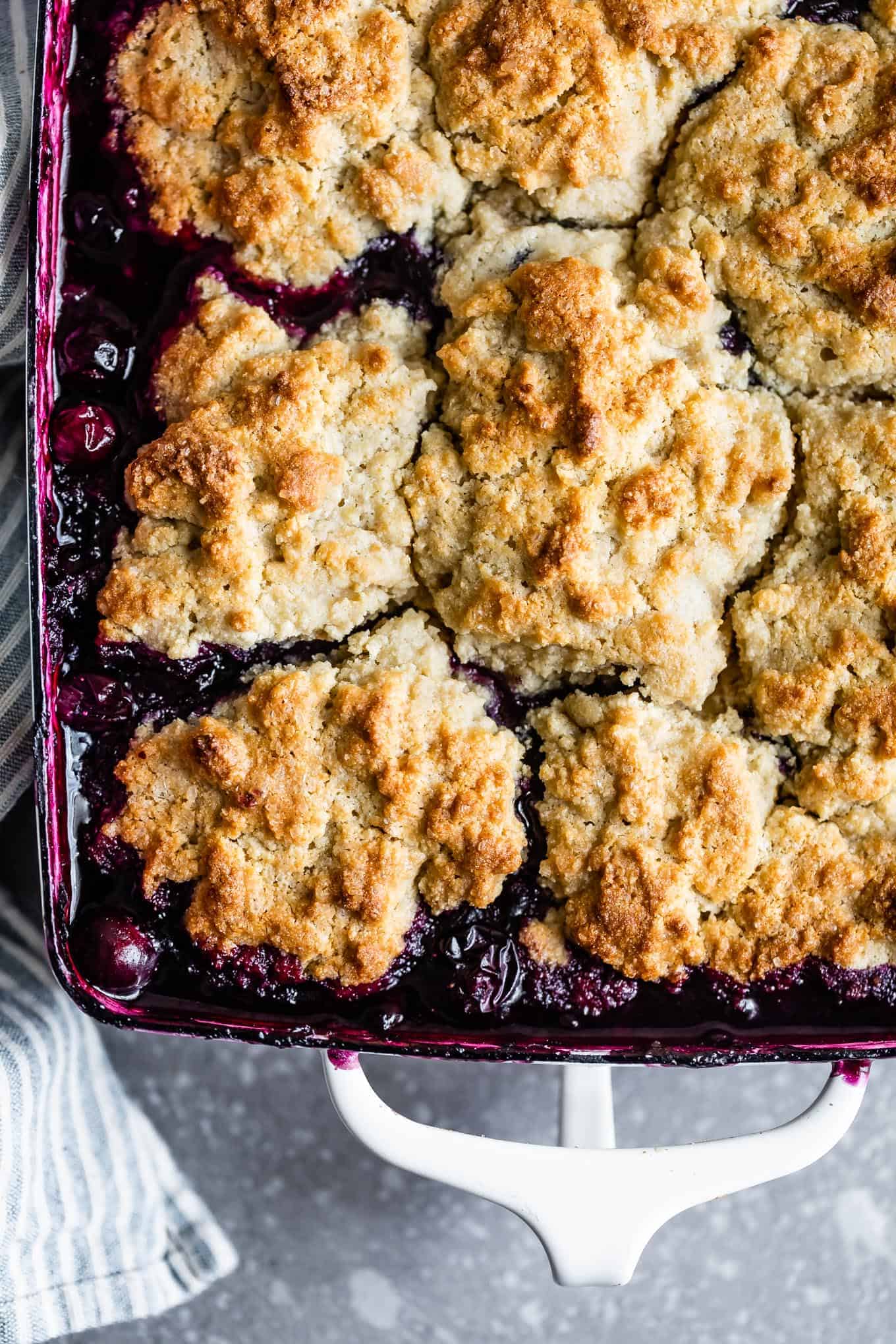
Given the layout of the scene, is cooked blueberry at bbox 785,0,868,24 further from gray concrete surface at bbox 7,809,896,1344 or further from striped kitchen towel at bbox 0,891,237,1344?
striped kitchen towel at bbox 0,891,237,1344

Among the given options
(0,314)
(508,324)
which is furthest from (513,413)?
(0,314)

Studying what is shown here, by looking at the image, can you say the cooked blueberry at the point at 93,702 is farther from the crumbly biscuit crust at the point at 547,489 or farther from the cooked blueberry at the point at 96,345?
the cooked blueberry at the point at 96,345

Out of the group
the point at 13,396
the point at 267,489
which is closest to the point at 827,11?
the point at 267,489

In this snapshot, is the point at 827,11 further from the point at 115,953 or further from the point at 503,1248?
the point at 503,1248

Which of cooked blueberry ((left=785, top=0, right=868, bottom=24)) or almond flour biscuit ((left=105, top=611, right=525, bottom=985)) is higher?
cooked blueberry ((left=785, top=0, right=868, bottom=24))

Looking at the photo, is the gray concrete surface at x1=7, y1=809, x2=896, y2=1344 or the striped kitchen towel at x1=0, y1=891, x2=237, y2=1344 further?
the gray concrete surface at x1=7, y1=809, x2=896, y2=1344

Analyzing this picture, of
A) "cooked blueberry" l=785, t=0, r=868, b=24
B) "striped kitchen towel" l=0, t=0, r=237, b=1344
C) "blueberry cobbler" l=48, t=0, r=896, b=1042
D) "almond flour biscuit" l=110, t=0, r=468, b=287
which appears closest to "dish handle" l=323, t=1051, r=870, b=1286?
"blueberry cobbler" l=48, t=0, r=896, b=1042

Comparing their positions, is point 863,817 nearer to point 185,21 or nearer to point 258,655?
point 258,655
